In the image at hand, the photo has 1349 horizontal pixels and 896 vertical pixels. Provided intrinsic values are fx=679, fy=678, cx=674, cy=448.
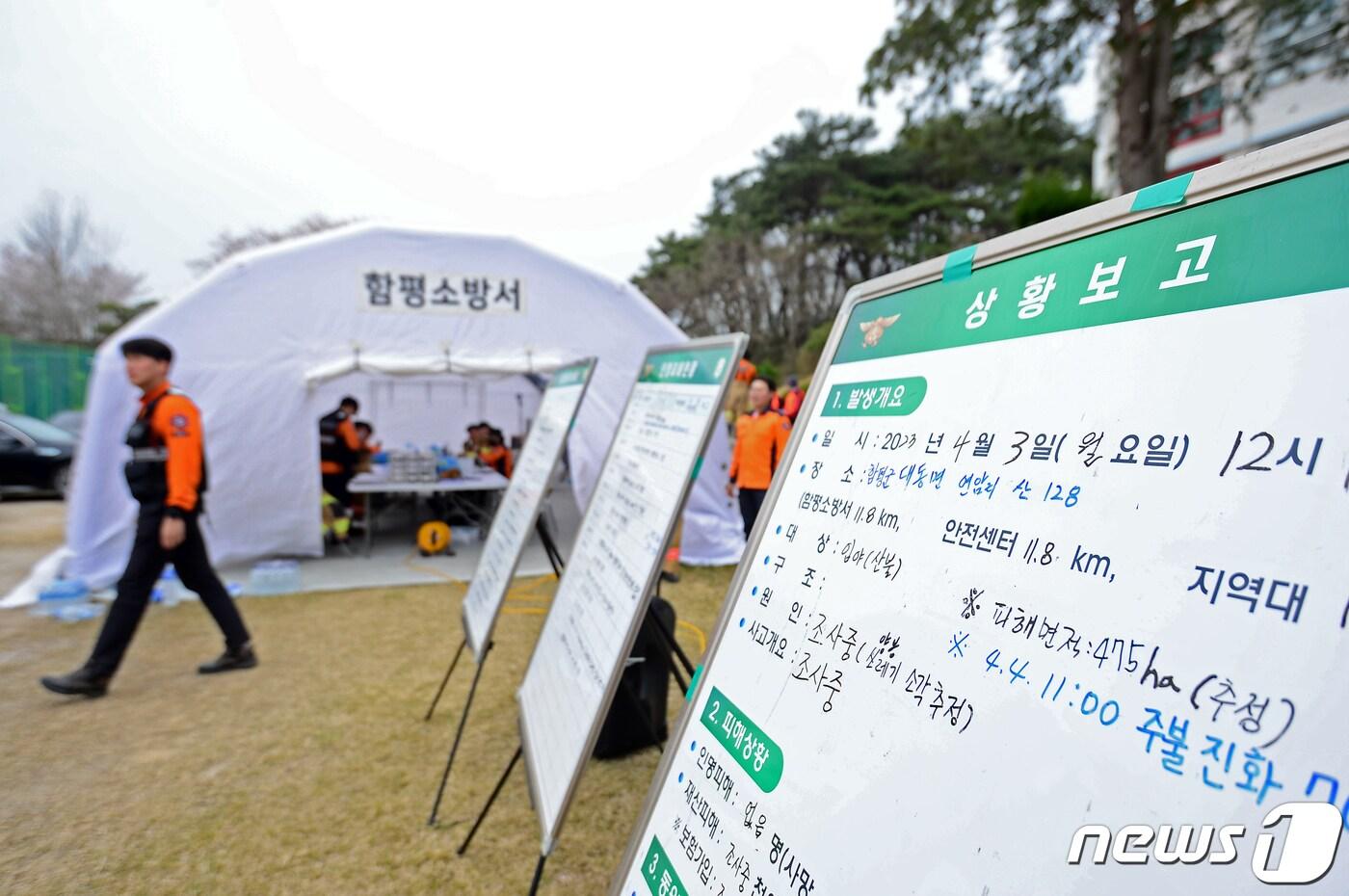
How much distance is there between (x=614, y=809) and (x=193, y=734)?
211cm

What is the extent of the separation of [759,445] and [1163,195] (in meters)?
4.63

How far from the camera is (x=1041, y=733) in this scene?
63 centimetres

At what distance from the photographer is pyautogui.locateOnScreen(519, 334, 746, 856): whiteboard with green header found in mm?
1519

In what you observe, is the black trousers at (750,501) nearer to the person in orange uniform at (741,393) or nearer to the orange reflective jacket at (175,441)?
the person in orange uniform at (741,393)

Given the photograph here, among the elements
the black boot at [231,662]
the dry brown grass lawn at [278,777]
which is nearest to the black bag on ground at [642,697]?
the dry brown grass lawn at [278,777]

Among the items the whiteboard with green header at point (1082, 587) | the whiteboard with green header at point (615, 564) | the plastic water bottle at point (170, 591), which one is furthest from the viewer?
the plastic water bottle at point (170, 591)

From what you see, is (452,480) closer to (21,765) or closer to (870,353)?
(21,765)

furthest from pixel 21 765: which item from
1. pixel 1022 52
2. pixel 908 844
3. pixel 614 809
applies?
pixel 1022 52

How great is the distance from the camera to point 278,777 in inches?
112

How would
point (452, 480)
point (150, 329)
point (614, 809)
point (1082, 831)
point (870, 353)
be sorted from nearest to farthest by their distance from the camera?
point (1082, 831) → point (870, 353) → point (614, 809) → point (150, 329) → point (452, 480)

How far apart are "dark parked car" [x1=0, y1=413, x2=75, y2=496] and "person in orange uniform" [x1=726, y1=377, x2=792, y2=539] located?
9685mm

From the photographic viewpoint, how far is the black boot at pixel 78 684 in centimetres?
342

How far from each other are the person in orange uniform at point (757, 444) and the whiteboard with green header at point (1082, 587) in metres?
4.28

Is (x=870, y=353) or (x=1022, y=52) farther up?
(x=1022, y=52)
